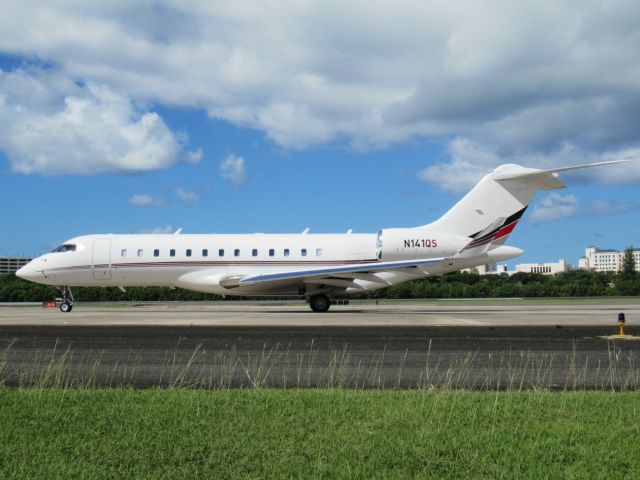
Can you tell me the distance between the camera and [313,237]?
100 feet

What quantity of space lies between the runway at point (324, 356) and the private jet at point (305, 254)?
30.6 ft

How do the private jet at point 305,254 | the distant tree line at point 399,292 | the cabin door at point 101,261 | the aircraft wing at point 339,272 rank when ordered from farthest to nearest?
the distant tree line at point 399,292 < the cabin door at point 101,261 < the private jet at point 305,254 < the aircraft wing at point 339,272

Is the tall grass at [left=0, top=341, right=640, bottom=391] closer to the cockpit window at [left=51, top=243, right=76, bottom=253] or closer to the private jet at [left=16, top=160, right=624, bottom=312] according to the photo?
the private jet at [left=16, top=160, right=624, bottom=312]

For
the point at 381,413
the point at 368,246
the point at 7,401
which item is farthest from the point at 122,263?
the point at 381,413

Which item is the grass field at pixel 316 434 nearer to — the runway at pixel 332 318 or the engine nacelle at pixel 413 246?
the runway at pixel 332 318

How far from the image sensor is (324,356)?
12695mm

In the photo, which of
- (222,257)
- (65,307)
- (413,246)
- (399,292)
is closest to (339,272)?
(413,246)

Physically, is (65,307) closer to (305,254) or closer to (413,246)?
(305,254)

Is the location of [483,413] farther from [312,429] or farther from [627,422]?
[312,429]

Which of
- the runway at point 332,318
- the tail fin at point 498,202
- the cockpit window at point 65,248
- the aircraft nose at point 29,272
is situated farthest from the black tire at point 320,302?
the aircraft nose at point 29,272

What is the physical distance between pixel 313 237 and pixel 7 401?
23.3 meters

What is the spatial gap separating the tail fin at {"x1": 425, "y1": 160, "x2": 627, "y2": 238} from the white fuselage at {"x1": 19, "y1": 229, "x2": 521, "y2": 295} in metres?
0.74

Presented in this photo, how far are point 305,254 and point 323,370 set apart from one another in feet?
63.1

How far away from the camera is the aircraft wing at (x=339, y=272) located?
27562mm
